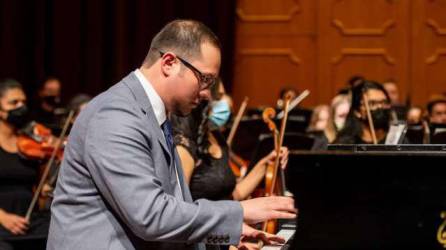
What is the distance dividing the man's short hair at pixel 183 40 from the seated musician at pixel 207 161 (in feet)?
5.57

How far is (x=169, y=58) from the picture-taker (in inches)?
93.1

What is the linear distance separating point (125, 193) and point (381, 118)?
3.52m

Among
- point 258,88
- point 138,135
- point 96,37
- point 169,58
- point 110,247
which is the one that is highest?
point 169,58

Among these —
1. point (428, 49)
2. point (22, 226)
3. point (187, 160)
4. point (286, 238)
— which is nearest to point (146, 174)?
point (286, 238)

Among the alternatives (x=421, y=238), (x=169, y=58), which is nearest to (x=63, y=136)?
(x=169, y=58)

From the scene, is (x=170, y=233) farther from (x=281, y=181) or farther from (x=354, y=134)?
(x=354, y=134)

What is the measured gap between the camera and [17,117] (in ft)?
18.8

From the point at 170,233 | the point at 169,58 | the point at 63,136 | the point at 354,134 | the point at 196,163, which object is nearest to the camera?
the point at 170,233

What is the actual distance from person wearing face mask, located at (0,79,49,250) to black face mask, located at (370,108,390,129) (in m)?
2.18

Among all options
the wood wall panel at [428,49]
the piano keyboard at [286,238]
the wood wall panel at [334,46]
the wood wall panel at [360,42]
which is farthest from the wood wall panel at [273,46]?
the piano keyboard at [286,238]

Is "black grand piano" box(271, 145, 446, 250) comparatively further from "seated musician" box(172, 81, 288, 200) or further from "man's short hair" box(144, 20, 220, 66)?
"seated musician" box(172, 81, 288, 200)

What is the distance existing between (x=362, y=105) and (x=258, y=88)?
4930 mm

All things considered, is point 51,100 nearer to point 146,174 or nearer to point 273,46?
point 273,46

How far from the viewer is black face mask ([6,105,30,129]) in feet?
18.7
